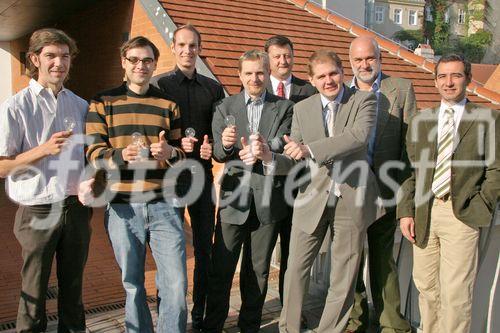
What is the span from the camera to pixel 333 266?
3.37 m

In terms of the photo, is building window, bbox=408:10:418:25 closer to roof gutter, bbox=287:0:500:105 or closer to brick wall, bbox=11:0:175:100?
roof gutter, bbox=287:0:500:105

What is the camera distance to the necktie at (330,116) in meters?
3.25

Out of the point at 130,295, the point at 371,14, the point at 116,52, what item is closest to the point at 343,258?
the point at 130,295

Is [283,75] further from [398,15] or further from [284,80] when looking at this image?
[398,15]

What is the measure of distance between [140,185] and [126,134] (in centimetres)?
33

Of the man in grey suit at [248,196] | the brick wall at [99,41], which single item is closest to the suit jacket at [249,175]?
the man in grey suit at [248,196]

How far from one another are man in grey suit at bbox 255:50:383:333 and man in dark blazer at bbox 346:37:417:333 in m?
0.19

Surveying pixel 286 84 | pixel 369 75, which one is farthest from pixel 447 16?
pixel 369 75

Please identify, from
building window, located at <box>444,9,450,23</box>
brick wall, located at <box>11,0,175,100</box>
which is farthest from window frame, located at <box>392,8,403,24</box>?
brick wall, located at <box>11,0,175,100</box>

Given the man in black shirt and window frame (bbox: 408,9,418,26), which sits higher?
window frame (bbox: 408,9,418,26)

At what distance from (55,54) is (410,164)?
2431mm

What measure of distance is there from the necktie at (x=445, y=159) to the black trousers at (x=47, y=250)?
7.57ft

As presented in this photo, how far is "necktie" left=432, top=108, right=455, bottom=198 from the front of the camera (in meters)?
3.16

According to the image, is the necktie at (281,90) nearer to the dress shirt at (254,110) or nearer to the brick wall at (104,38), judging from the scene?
the dress shirt at (254,110)
